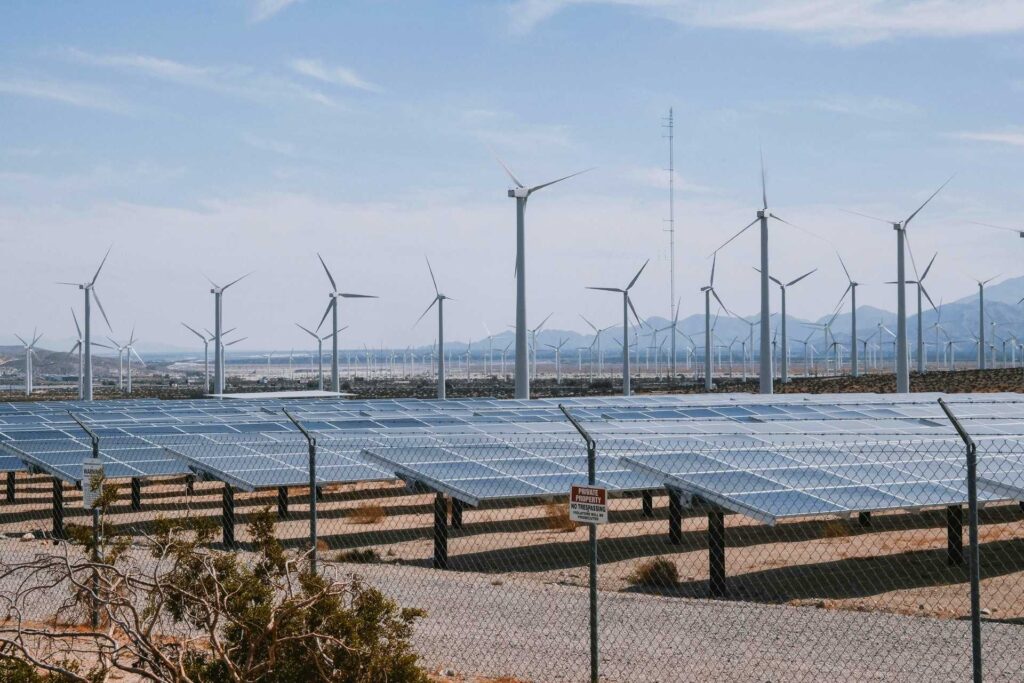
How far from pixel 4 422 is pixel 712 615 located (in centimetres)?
2896

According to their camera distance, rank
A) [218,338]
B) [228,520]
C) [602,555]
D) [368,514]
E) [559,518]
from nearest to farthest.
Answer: [602,555]
[228,520]
[559,518]
[368,514]
[218,338]

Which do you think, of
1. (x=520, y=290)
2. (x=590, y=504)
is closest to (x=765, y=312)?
(x=520, y=290)

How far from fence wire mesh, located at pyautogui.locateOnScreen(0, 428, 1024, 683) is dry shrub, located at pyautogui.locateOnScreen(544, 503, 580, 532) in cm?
12

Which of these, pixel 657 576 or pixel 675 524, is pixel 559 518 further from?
pixel 657 576

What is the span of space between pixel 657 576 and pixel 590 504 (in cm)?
951

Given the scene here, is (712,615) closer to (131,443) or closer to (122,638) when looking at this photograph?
(122,638)

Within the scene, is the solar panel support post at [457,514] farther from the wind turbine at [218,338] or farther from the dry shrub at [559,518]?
the wind turbine at [218,338]

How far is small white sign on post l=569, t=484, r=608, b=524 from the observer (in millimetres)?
10477

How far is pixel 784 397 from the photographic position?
49.6m

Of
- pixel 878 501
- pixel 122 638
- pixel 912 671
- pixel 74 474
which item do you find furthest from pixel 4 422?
pixel 912 671

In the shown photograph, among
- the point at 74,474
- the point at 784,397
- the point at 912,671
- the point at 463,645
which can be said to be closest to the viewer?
the point at 912,671

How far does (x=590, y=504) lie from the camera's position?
1052 centimetres

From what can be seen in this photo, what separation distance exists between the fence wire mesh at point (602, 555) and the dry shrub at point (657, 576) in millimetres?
43

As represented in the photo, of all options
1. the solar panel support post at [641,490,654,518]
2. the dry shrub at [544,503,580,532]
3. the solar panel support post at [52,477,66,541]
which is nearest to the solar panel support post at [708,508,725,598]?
the dry shrub at [544,503,580,532]
